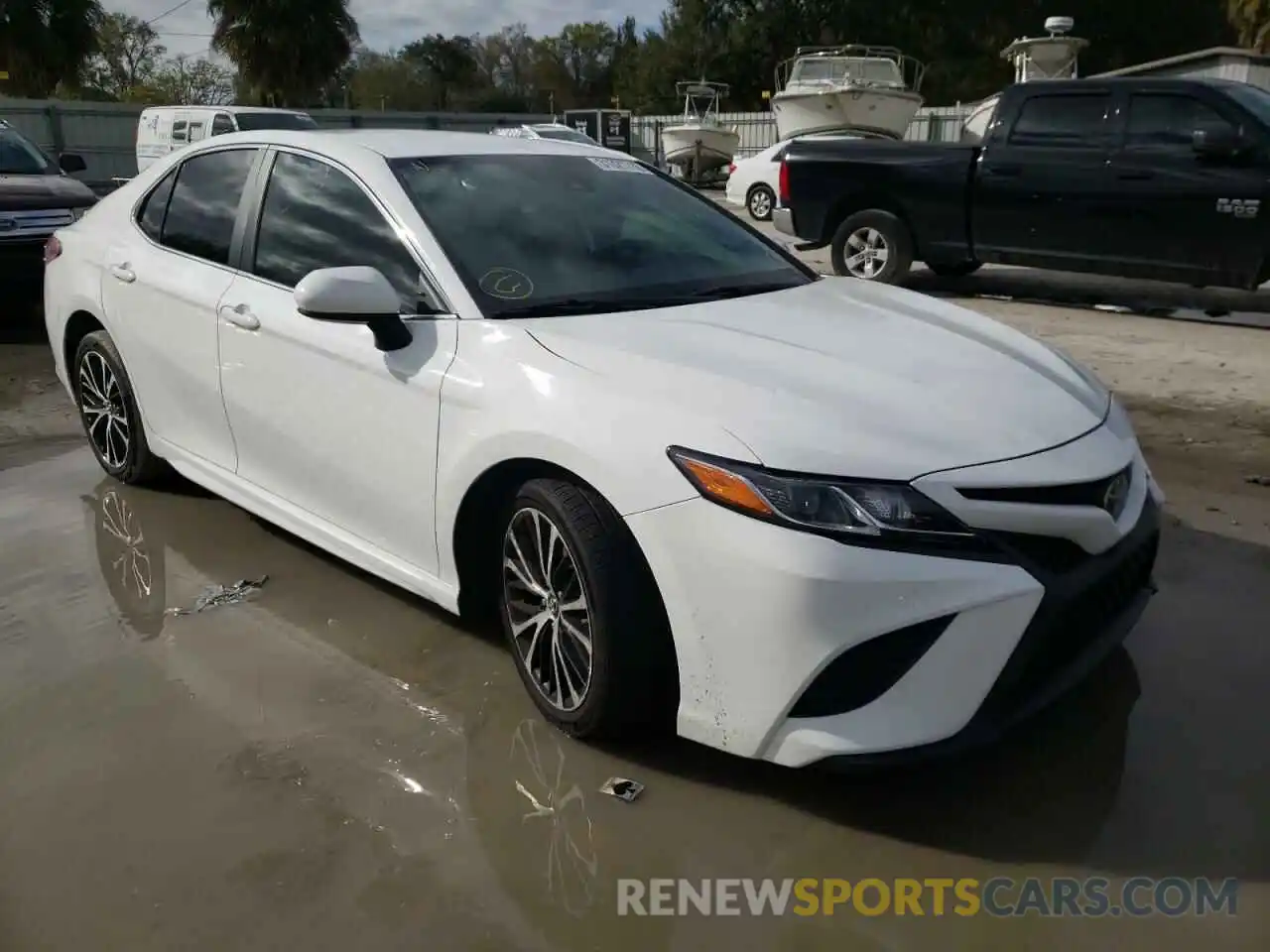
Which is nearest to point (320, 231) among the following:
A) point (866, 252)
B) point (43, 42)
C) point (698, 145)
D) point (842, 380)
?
point (842, 380)

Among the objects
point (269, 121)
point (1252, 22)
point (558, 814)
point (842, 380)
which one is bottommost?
point (558, 814)

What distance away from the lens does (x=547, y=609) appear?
301cm

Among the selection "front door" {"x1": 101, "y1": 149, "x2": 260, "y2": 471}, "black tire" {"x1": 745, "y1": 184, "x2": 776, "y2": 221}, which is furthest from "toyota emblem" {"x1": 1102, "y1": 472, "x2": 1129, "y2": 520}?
"black tire" {"x1": 745, "y1": 184, "x2": 776, "y2": 221}

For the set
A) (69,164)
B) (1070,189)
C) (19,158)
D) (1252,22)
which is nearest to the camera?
(1070,189)

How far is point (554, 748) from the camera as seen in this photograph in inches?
119

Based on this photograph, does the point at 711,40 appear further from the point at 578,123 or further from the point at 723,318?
the point at 723,318

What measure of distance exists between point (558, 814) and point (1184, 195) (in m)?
7.99

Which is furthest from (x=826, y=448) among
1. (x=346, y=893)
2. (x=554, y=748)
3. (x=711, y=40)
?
(x=711, y=40)

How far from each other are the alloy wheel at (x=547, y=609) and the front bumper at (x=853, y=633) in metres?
0.32

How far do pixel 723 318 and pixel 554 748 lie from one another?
130 cm

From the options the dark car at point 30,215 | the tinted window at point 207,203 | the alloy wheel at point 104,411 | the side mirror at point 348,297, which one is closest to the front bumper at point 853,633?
the side mirror at point 348,297

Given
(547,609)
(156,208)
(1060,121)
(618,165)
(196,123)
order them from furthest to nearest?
(196,123) < (1060,121) < (156,208) < (618,165) < (547,609)

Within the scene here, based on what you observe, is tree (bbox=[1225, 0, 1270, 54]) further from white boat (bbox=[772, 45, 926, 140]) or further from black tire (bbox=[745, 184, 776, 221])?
black tire (bbox=[745, 184, 776, 221])

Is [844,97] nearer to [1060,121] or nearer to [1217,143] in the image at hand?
[1060,121]
